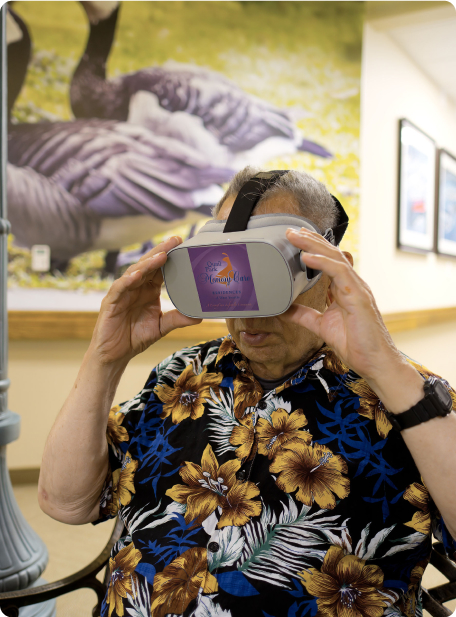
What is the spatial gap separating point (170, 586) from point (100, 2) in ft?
9.20

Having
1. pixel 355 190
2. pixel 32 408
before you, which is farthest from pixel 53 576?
pixel 355 190

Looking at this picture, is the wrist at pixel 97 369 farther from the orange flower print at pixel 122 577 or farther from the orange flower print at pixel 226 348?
the orange flower print at pixel 122 577

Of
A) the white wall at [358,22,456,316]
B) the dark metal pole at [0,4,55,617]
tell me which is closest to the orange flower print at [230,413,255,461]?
the dark metal pole at [0,4,55,617]

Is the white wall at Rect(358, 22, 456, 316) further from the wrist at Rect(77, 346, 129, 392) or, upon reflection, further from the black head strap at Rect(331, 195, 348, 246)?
the wrist at Rect(77, 346, 129, 392)

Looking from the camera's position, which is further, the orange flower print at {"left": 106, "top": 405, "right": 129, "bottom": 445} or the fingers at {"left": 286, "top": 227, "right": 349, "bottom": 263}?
the orange flower print at {"left": 106, "top": 405, "right": 129, "bottom": 445}

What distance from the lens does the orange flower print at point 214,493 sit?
0.90 m

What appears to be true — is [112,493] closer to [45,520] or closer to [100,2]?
[45,520]

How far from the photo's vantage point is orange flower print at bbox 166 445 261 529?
904mm

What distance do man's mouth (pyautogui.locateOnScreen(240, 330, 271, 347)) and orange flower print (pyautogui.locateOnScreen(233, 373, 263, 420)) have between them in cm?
9

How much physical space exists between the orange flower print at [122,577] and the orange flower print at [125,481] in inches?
3.9

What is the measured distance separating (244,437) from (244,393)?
106 mm

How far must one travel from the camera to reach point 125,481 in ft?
3.43

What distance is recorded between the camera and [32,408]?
272 cm

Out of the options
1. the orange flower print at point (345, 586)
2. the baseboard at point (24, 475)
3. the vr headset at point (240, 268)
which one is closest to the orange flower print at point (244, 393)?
the vr headset at point (240, 268)
